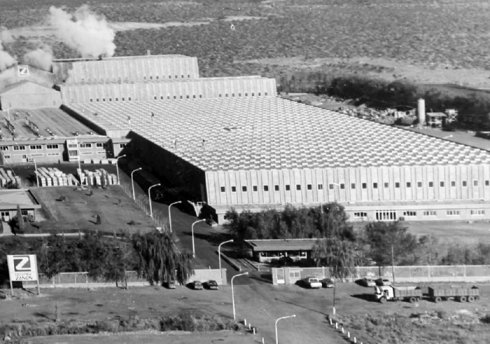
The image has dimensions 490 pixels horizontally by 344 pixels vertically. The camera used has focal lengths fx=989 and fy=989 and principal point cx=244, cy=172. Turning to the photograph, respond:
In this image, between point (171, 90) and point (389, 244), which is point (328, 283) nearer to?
point (389, 244)

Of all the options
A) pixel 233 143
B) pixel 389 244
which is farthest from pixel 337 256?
pixel 233 143

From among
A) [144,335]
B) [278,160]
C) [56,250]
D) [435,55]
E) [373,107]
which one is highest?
[435,55]

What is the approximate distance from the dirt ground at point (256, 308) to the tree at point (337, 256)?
2.85 feet

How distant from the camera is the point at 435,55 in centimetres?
17175

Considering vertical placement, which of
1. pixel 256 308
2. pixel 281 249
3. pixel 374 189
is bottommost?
pixel 256 308

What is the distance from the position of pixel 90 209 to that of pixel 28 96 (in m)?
42.2

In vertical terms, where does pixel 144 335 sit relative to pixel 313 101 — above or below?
below

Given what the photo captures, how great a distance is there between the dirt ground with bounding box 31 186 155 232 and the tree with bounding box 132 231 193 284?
23.1 ft

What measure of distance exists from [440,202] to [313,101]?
5919cm

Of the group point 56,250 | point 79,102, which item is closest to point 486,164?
point 56,250

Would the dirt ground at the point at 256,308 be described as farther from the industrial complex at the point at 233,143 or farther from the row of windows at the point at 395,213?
the industrial complex at the point at 233,143

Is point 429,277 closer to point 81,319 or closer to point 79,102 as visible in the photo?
point 81,319

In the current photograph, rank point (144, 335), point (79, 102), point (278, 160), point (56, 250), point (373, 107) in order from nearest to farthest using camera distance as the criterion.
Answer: point (144, 335), point (56, 250), point (278, 160), point (79, 102), point (373, 107)

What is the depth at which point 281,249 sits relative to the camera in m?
51.5
